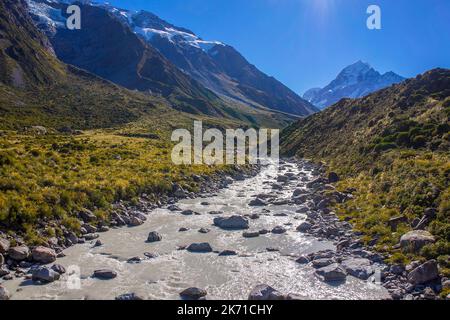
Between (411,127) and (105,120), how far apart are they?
341 feet

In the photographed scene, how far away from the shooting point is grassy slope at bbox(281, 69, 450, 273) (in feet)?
84.1

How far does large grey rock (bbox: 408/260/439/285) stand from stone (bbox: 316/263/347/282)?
318cm

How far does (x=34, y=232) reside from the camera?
2419 centimetres

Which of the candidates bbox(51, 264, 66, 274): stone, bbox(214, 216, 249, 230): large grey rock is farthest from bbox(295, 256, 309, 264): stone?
bbox(51, 264, 66, 274): stone

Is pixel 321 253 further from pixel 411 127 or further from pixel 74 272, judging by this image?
pixel 411 127

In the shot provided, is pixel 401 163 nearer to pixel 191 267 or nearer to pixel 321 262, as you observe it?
pixel 321 262

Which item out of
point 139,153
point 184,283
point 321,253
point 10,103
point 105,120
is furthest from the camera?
point 105,120

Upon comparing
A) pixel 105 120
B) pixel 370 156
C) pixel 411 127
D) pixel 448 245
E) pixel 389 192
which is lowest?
pixel 448 245

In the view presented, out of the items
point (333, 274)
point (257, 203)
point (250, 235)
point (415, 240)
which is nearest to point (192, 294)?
point (333, 274)

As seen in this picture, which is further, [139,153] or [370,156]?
[139,153]

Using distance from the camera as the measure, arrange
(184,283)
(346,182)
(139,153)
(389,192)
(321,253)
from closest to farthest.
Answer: (184,283) < (321,253) < (389,192) < (346,182) < (139,153)

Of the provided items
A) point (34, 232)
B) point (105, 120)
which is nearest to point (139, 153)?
point (34, 232)

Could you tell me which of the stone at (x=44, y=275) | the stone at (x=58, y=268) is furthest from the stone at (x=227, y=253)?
the stone at (x=44, y=275)
